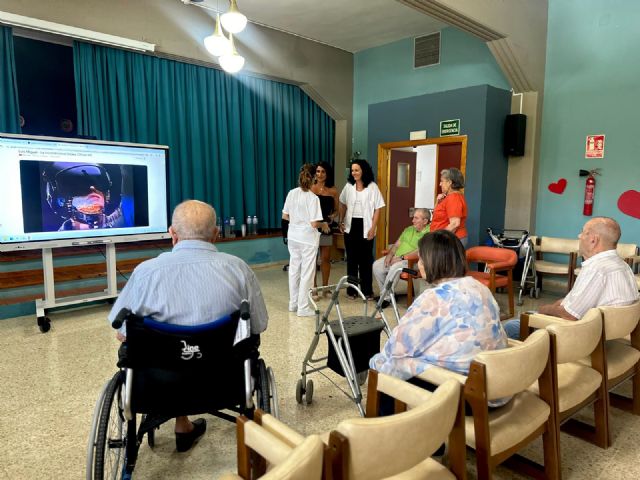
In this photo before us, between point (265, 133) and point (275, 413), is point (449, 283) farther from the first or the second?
point (265, 133)

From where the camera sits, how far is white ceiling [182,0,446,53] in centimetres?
561

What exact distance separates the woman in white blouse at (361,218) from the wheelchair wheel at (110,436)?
308 centimetres

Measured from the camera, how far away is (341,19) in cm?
614

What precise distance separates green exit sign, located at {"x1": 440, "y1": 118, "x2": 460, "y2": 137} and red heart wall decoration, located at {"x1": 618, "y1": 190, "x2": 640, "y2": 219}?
1978mm

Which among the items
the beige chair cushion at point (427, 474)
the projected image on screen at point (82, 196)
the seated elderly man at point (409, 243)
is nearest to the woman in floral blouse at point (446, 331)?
the beige chair cushion at point (427, 474)

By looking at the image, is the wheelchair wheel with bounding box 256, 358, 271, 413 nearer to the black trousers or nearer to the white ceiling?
the black trousers

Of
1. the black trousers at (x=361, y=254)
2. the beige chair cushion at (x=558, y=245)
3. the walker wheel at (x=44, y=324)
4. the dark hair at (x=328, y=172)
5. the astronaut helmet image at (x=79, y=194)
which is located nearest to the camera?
the walker wheel at (x=44, y=324)

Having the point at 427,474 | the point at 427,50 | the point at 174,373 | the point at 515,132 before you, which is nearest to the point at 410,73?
the point at 427,50

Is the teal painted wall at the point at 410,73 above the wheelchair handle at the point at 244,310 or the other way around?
above

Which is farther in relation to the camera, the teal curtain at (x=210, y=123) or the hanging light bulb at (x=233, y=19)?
the teal curtain at (x=210, y=123)

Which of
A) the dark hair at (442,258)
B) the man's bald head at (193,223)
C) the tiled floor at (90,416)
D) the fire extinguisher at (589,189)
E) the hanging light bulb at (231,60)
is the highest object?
the hanging light bulb at (231,60)

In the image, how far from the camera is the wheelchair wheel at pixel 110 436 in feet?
5.24

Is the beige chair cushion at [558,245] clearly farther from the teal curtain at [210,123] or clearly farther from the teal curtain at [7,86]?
the teal curtain at [7,86]

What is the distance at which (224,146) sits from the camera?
6340 millimetres
